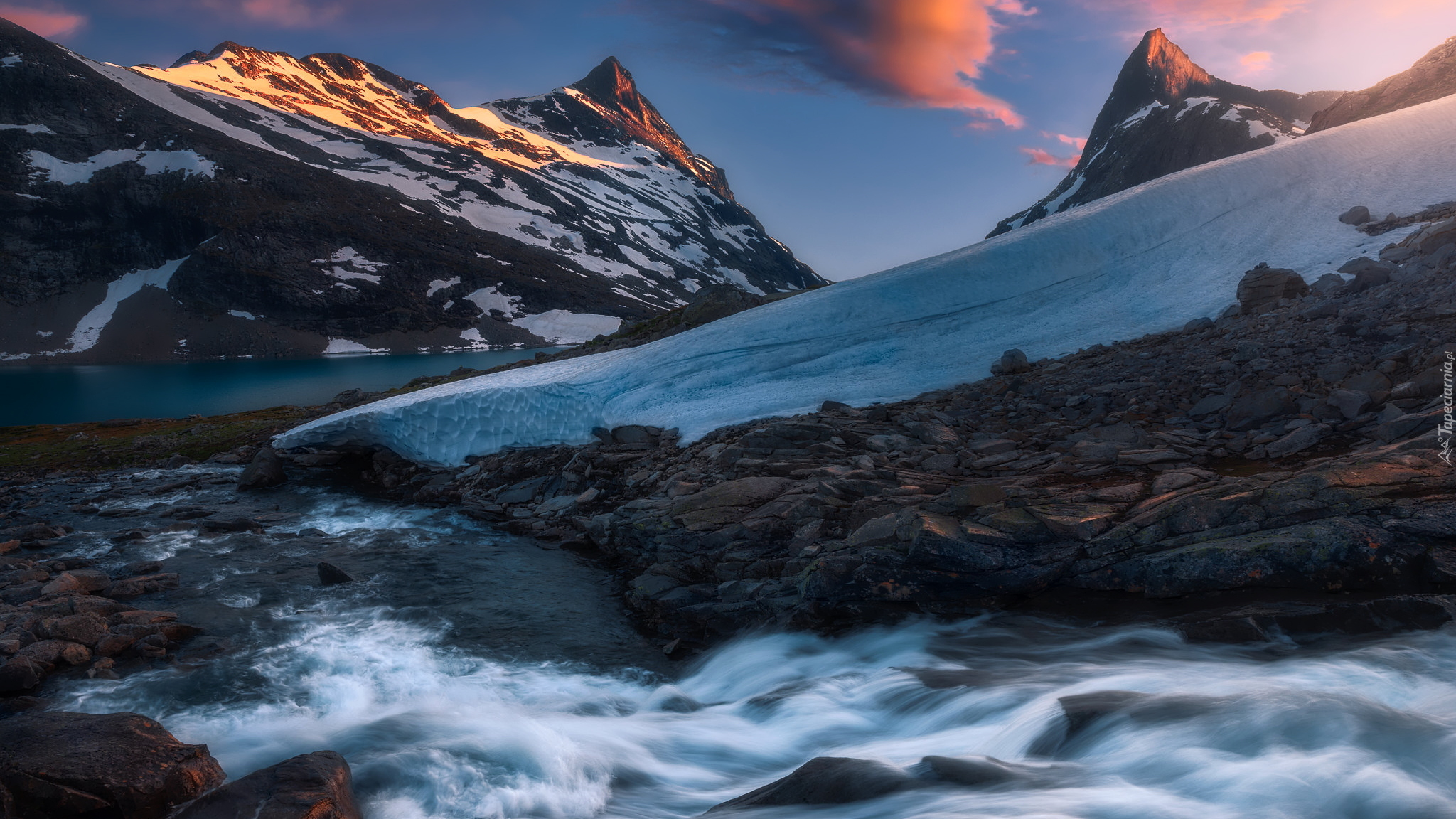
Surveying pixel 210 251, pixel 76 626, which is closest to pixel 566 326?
pixel 210 251

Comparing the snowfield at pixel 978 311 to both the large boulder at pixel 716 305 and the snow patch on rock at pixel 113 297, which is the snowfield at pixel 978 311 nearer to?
the large boulder at pixel 716 305

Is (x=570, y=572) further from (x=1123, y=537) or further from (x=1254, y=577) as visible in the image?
(x=1254, y=577)

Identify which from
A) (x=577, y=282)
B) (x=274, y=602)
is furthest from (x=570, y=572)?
(x=577, y=282)

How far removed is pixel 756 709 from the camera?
8.42 meters

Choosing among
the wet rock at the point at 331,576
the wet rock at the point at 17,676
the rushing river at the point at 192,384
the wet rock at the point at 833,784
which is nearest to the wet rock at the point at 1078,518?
the wet rock at the point at 833,784

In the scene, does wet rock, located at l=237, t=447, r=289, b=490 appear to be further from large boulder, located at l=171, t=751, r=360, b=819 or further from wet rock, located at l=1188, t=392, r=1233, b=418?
wet rock, located at l=1188, t=392, r=1233, b=418

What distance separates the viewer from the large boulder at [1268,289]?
52.8 ft

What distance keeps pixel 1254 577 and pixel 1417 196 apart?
63.5ft

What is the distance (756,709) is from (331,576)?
27.7 feet

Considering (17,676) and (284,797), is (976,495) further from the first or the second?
(17,676)

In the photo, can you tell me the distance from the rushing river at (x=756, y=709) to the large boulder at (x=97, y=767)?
1282mm

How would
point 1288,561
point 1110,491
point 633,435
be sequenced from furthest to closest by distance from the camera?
point 633,435 → point 1110,491 → point 1288,561

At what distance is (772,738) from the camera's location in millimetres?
7852

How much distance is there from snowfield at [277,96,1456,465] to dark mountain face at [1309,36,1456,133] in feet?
19.2
